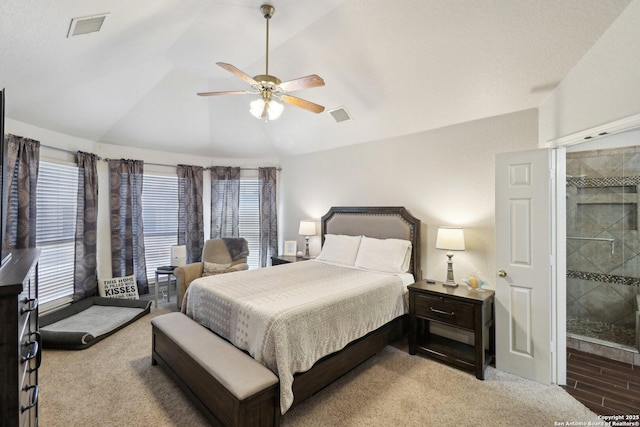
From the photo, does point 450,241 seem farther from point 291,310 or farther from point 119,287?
point 119,287

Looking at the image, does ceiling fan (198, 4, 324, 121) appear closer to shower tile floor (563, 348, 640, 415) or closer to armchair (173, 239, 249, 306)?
armchair (173, 239, 249, 306)

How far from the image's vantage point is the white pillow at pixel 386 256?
3.51 meters

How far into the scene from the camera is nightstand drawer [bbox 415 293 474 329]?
274 cm

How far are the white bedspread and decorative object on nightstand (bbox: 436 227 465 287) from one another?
490 millimetres

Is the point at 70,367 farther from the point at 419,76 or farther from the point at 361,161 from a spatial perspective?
the point at 419,76

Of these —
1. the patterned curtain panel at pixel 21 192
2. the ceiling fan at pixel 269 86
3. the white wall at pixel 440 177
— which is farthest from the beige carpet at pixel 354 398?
the ceiling fan at pixel 269 86

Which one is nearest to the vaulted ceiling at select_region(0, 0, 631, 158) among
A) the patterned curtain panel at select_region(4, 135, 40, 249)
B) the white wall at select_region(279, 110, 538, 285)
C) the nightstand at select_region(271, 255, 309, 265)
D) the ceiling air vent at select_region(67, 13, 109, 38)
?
the ceiling air vent at select_region(67, 13, 109, 38)

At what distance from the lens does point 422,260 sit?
3670mm

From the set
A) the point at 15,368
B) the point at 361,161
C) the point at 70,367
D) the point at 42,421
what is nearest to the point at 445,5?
the point at 361,161

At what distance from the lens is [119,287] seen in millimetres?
4473

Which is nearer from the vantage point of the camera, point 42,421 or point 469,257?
point 42,421

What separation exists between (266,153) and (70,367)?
4185 mm

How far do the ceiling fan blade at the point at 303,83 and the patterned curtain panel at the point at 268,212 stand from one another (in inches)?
130

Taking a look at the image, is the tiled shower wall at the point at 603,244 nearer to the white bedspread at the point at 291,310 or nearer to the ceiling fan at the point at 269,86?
the white bedspread at the point at 291,310
